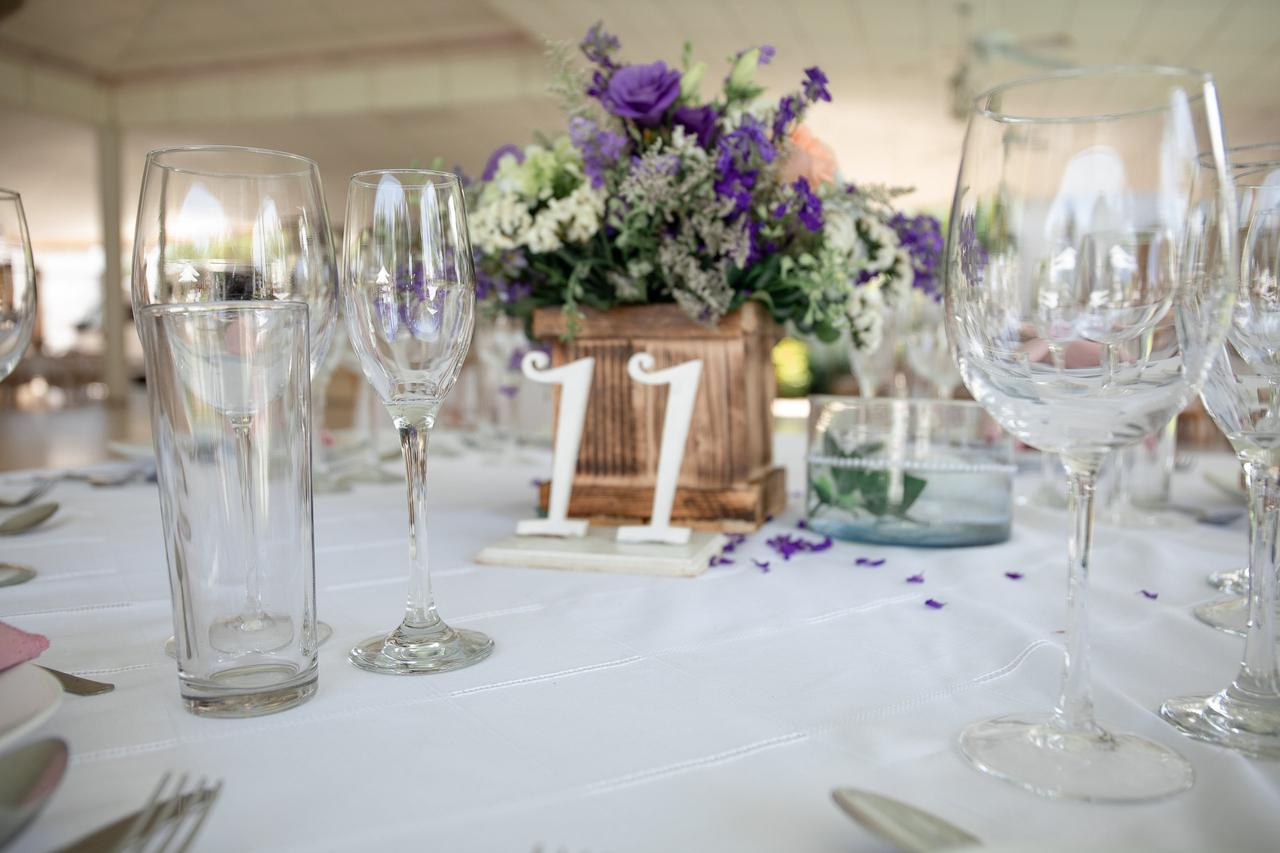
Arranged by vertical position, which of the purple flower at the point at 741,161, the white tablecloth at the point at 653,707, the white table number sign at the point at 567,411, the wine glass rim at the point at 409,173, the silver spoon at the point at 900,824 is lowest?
the white tablecloth at the point at 653,707

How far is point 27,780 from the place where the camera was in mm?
378

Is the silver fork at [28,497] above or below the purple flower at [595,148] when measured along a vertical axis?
below

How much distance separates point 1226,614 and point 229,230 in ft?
2.73

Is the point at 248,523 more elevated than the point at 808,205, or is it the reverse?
the point at 808,205

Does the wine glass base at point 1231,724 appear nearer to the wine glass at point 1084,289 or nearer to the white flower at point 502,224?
the wine glass at point 1084,289

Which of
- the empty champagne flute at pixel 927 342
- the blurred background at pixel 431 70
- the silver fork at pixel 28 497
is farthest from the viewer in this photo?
the blurred background at pixel 431 70

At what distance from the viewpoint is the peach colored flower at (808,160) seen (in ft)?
3.67

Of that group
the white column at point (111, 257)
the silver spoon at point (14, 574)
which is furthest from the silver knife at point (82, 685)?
the white column at point (111, 257)

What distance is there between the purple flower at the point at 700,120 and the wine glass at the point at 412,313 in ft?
1.75

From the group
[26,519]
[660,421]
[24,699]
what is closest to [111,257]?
[26,519]

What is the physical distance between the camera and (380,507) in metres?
1.29

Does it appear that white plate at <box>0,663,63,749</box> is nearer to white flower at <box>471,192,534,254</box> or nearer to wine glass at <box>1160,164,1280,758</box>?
wine glass at <box>1160,164,1280,758</box>

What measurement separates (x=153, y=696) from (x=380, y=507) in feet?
2.38

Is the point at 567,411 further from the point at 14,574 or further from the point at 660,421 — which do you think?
the point at 14,574
